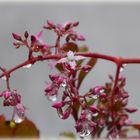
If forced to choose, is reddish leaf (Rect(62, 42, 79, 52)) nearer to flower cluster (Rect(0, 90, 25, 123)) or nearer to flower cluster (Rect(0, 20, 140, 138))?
flower cluster (Rect(0, 20, 140, 138))

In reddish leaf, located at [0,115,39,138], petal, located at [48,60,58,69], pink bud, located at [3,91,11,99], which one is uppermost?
petal, located at [48,60,58,69]

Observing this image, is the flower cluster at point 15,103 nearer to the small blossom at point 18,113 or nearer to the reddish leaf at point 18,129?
the small blossom at point 18,113

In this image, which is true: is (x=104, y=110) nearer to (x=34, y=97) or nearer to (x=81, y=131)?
(x=81, y=131)

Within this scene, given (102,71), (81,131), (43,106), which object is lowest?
(43,106)

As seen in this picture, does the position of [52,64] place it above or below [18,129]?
above

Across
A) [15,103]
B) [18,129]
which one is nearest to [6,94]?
[15,103]

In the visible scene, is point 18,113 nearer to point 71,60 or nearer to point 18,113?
point 18,113

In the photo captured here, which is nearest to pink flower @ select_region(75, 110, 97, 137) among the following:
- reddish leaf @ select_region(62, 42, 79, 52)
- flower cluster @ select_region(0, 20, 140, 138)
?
flower cluster @ select_region(0, 20, 140, 138)

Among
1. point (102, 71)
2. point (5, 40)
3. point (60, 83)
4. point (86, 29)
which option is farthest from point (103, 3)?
point (60, 83)
